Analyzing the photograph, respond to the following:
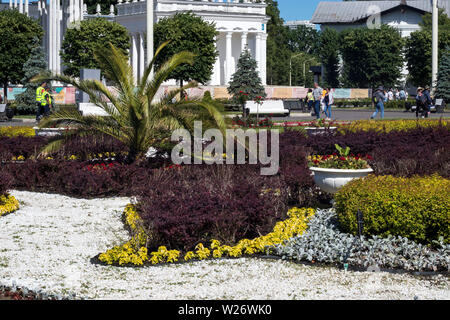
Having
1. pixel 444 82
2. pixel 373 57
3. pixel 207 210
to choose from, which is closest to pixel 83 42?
pixel 444 82

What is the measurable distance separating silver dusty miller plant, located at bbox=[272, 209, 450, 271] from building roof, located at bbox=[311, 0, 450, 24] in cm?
10794

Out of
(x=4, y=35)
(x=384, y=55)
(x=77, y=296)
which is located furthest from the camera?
(x=384, y=55)

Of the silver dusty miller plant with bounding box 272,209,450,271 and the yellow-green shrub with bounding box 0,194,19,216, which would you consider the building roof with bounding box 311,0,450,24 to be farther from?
the silver dusty miller plant with bounding box 272,209,450,271

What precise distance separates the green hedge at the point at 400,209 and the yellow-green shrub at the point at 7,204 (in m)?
4.94

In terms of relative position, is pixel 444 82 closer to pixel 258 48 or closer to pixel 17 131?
pixel 17 131

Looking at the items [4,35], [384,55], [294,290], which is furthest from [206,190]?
[384,55]

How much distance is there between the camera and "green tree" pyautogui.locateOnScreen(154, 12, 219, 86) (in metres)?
50.2

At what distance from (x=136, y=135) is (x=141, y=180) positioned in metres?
1.19

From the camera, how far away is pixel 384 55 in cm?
8138

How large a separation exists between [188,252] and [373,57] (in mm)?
75429

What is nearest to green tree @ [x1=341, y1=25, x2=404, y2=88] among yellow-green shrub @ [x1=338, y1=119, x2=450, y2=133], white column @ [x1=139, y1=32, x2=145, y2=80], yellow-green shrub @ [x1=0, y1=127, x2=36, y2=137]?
white column @ [x1=139, y1=32, x2=145, y2=80]

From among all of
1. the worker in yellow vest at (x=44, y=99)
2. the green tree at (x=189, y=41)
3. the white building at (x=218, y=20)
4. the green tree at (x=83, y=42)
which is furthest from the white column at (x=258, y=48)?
the worker in yellow vest at (x=44, y=99)

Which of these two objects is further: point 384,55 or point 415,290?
point 384,55

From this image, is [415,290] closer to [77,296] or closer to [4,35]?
[77,296]
